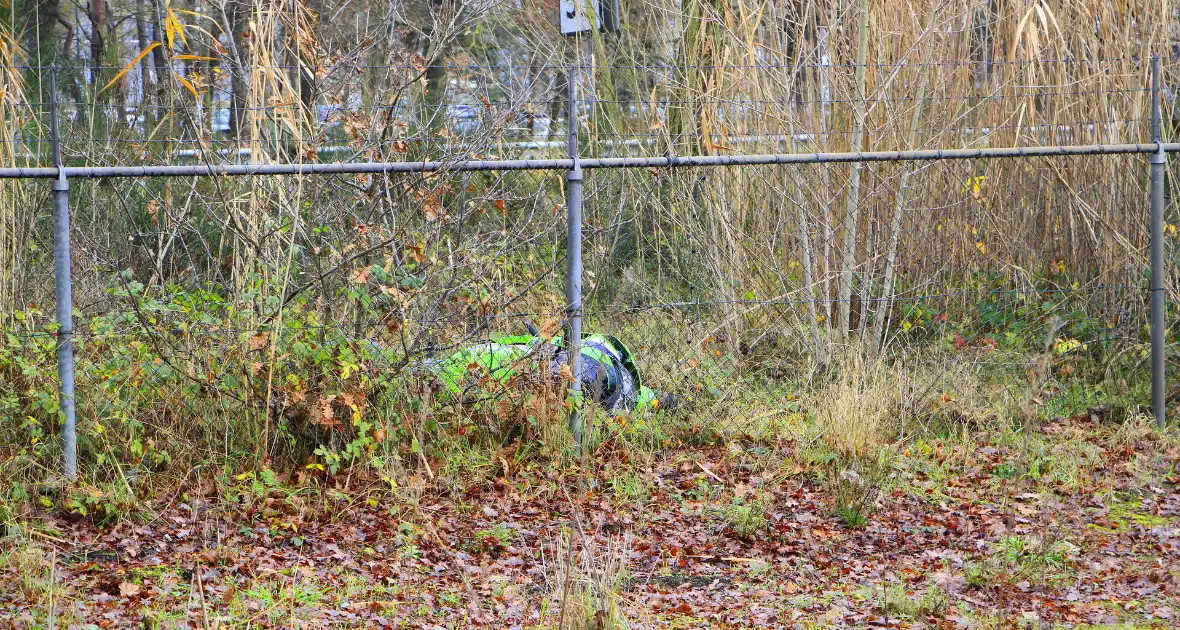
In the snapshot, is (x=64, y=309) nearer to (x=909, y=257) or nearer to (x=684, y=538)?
(x=684, y=538)

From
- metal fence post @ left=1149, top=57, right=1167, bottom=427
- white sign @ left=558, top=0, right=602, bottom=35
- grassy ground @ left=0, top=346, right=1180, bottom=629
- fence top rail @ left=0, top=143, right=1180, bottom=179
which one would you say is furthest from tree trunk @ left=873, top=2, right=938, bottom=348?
white sign @ left=558, top=0, right=602, bottom=35

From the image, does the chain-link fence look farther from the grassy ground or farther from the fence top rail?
the grassy ground

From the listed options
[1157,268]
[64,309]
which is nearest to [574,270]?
[64,309]

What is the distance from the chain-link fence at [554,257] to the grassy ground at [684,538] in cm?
28

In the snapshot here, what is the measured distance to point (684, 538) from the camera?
440 cm

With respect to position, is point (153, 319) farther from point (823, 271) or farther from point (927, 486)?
point (823, 271)

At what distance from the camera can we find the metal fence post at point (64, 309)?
4324mm

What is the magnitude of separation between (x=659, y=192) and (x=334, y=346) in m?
3.48

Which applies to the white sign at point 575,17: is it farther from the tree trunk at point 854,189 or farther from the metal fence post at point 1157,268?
the metal fence post at point 1157,268

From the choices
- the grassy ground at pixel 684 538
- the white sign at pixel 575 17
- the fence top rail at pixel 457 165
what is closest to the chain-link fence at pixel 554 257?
the fence top rail at pixel 457 165

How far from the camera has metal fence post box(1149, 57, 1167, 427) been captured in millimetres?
5605

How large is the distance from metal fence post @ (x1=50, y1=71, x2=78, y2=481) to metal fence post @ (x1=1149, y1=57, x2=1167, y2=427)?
4937 millimetres

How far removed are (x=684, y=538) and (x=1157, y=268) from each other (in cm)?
305

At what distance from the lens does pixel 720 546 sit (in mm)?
4324
